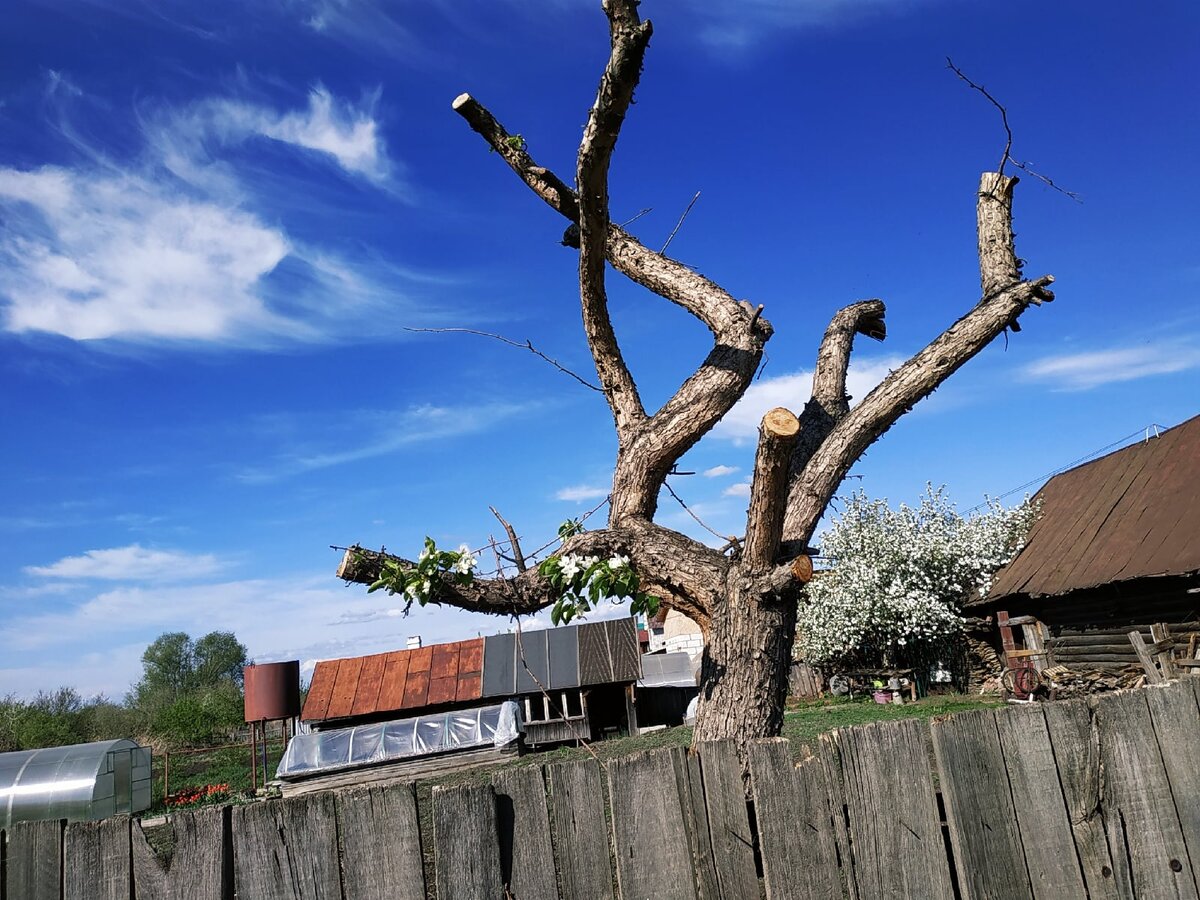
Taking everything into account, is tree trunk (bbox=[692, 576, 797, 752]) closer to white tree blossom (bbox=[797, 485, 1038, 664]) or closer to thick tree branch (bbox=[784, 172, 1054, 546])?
thick tree branch (bbox=[784, 172, 1054, 546])

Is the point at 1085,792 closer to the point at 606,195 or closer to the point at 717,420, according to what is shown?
the point at 717,420

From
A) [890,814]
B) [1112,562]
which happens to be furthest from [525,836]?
[1112,562]

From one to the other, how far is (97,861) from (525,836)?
1.30m

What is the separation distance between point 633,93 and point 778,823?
300 cm

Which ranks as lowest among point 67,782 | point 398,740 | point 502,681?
point 398,740

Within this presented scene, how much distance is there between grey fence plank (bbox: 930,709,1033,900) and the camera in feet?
9.01

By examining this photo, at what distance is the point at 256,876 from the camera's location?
7.91 ft

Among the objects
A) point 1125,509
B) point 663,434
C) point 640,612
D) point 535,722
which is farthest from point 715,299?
point 535,722

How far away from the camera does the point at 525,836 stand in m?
2.52

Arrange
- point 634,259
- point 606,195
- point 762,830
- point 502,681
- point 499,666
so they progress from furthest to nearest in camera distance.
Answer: point 499,666, point 502,681, point 634,259, point 606,195, point 762,830

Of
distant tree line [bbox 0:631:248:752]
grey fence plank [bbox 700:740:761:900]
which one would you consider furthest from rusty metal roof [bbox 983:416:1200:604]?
distant tree line [bbox 0:631:248:752]

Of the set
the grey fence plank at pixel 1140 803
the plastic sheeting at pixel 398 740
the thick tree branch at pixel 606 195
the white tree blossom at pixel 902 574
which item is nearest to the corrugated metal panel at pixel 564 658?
the plastic sheeting at pixel 398 740

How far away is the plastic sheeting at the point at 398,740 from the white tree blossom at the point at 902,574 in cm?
901

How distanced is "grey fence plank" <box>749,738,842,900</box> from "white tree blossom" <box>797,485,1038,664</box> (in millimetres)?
17758
